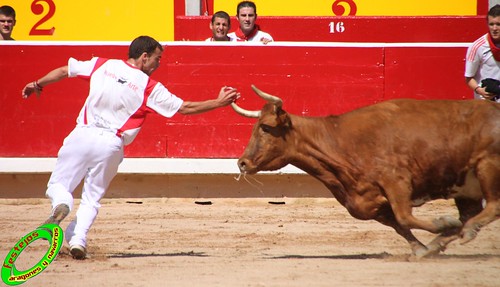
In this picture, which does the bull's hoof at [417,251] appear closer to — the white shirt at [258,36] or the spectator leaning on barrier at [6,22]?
the white shirt at [258,36]

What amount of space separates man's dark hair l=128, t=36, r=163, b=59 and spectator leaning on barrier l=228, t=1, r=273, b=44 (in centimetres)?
338

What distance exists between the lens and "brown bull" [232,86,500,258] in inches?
255

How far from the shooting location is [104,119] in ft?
21.0

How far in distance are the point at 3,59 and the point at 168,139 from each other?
1.68 metres

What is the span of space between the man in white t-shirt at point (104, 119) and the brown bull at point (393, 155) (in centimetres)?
44

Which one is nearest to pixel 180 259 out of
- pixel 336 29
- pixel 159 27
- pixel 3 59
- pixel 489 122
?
pixel 489 122

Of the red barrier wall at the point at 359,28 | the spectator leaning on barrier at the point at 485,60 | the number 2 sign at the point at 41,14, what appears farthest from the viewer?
the number 2 sign at the point at 41,14

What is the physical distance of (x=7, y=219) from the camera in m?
8.70

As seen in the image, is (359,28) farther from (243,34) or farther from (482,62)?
(482,62)

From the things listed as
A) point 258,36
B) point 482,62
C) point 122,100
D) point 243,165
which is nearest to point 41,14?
point 258,36

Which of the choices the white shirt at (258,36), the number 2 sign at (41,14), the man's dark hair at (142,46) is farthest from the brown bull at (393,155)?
the number 2 sign at (41,14)

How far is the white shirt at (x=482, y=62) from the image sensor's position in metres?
8.08

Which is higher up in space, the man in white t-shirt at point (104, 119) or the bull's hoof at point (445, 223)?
the man in white t-shirt at point (104, 119)

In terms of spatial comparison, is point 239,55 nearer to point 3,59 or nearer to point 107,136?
point 3,59
